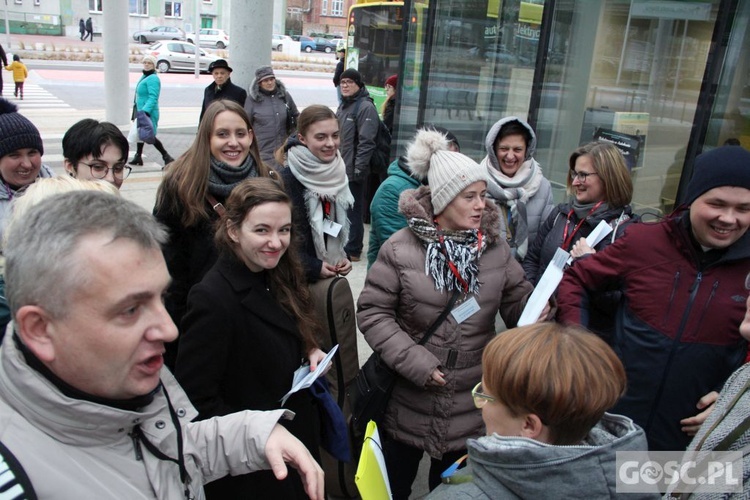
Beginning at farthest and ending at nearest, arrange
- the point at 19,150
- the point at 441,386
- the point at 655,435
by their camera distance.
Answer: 1. the point at 19,150
2. the point at 441,386
3. the point at 655,435

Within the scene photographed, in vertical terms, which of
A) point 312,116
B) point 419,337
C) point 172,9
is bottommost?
point 419,337

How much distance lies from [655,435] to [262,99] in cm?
586

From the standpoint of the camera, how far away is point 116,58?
1190cm

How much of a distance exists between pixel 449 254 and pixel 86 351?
1620mm

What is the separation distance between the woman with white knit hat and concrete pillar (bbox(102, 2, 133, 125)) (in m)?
11.4

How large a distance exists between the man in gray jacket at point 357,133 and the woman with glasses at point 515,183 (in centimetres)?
300

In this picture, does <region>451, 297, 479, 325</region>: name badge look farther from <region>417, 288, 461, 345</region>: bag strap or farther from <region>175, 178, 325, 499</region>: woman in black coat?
<region>175, 178, 325, 499</region>: woman in black coat

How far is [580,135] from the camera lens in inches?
267

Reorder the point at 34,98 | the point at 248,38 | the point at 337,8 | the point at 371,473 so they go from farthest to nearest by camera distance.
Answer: the point at 337,8
the point at 34,98
the point at 248,38
the point at 371,473

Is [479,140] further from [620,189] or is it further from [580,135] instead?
[620,189]

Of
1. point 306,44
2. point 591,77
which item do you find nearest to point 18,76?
point 591,77

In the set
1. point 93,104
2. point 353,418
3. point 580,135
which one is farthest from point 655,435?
point 93,104

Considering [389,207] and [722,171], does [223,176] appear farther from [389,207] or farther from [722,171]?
[722,171]

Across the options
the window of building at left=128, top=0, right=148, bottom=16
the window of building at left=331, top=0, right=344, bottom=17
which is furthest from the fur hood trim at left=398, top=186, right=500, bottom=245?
the window of building at left=331, top=0, right=344, bottom=17
